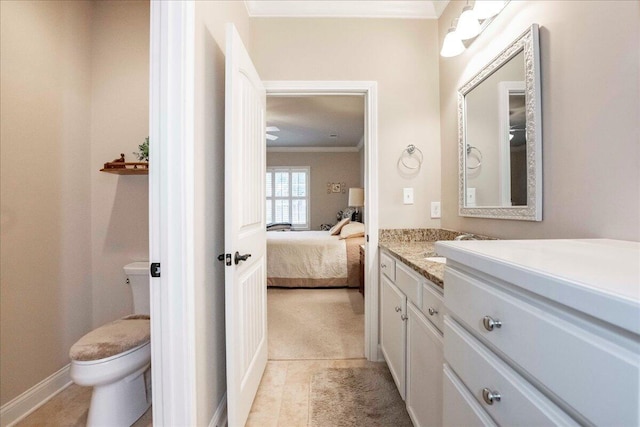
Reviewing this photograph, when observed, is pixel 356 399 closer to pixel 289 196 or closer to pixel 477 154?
pixel 477 154

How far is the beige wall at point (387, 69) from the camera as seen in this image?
2066 millimetres

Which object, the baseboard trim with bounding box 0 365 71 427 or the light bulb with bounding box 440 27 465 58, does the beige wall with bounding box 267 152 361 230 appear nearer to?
the light bulb with bounding box 440 27 465 58

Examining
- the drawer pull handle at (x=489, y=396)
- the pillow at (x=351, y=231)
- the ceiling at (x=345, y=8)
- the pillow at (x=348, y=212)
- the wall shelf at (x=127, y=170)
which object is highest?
the ceiling at (x=345, y=8)

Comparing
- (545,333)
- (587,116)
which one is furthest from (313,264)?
(545,333)

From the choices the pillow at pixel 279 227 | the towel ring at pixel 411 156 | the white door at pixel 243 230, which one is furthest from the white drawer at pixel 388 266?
the pillow at pixel 279 227

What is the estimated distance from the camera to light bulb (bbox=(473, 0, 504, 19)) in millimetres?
1383

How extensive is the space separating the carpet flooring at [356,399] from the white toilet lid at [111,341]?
39.7 inches

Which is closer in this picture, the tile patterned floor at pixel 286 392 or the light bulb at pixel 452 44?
the tile patterned floor at pixel 286 392

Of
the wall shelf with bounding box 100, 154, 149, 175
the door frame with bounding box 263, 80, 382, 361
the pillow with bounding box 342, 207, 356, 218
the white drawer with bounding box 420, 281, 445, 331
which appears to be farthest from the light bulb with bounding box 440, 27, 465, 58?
the pillow with bounding box 342, 207, 356, 218

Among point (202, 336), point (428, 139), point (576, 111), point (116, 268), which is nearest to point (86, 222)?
point (116, 268)

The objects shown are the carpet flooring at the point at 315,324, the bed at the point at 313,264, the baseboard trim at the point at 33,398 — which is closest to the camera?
the baseboard trim at the point at 33,398

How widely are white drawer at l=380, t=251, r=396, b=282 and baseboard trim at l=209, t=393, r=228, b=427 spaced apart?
1131mm

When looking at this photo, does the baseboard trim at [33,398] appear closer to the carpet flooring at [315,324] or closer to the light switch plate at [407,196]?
the carpet flooring at [315,324]

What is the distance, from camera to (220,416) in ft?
4.67
